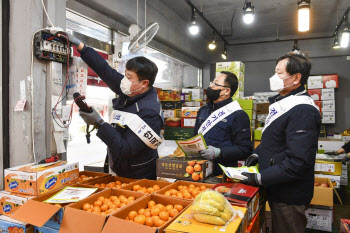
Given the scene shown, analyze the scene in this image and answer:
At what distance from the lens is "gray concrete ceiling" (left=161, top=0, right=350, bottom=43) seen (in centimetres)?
641

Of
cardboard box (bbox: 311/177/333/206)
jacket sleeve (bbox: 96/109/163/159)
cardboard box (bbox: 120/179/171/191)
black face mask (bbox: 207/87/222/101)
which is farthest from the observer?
cardboard box (bbox: 311/177/333/206)

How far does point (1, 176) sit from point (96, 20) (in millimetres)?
2547

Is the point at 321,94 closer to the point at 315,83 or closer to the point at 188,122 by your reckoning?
the point at 315,83

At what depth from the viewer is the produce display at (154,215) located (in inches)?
53.6

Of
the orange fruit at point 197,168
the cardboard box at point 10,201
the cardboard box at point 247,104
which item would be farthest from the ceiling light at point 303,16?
the cardboard box at point 10,201

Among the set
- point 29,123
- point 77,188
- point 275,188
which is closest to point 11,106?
point 29,123

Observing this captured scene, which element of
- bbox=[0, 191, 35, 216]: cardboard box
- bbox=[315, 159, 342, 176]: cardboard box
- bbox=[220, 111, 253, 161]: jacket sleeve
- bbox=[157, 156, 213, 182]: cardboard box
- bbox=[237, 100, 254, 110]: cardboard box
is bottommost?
bbox=[315, 159, 342, 176]: cardboard box

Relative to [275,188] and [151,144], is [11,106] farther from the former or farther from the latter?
[275,188]

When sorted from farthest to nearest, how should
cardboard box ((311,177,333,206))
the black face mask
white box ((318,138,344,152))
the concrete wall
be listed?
white box ((318,138,344,152)) < cardboard box ((311,177,333,206)) < the black face mask < the concrete wall

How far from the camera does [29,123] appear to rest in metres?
2.46

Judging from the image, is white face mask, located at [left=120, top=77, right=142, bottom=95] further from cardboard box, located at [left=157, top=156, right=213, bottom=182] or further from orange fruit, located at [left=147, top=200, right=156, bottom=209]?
orange fruit, located at [left=147, top=200, right=156, bottom=209]

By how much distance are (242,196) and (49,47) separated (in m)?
2.09

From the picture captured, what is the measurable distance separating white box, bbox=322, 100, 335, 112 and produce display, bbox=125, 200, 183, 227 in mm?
8455

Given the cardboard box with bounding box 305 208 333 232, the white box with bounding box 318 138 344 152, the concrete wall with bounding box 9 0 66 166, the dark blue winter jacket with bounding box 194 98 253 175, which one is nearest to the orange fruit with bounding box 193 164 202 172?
the dark blue winter jacket with bounding box 194 98 253 175
